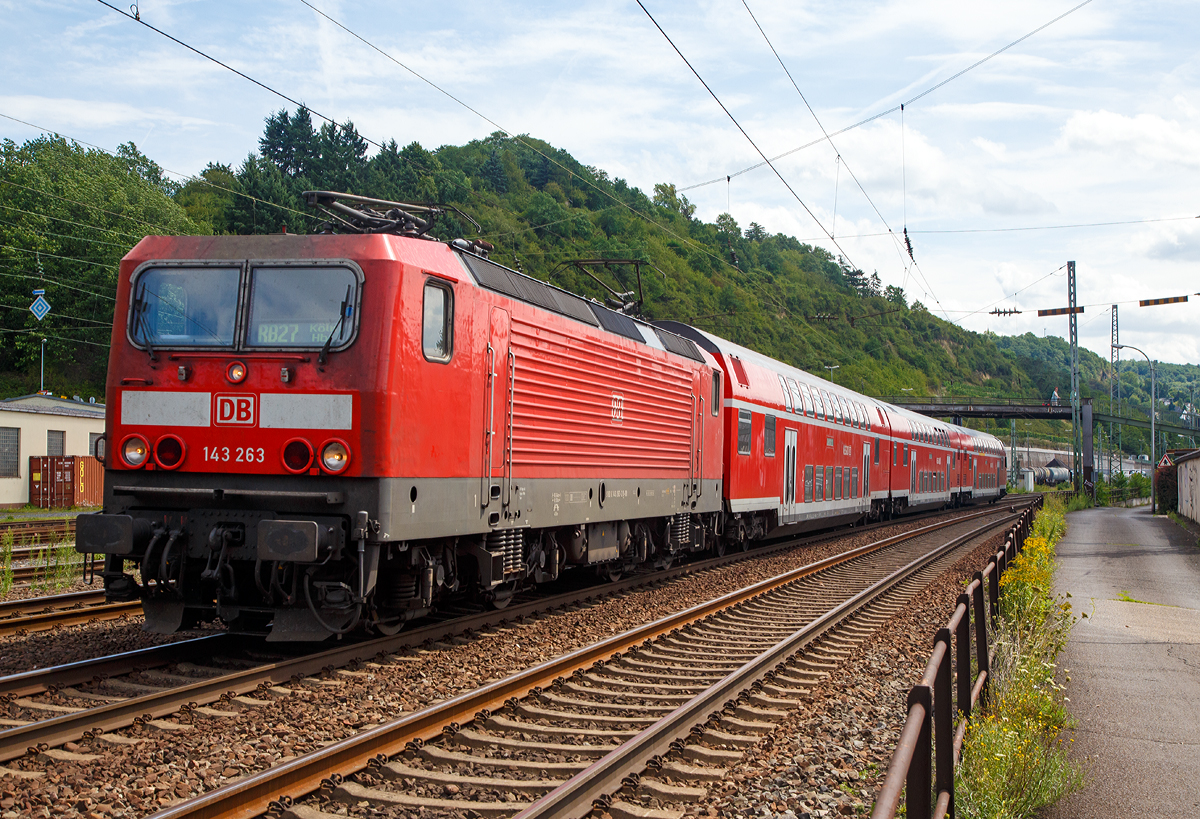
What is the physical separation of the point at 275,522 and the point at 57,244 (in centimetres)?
5001

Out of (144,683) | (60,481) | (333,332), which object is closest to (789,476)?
(333,332)

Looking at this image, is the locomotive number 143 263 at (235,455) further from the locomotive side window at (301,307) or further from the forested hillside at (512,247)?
the forested hillside at (512,247)

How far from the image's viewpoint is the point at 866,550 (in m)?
20.6

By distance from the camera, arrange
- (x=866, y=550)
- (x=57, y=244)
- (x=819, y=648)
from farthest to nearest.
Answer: (x=57, y=244) → (x=866, y=550) → (x=819, y=648)

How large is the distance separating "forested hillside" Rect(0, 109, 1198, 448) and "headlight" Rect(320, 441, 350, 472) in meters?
3.62

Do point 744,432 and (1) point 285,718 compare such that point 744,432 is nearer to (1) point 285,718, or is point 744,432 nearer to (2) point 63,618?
(2) point 63,618

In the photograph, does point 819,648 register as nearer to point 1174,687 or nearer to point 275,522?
point 1174,687

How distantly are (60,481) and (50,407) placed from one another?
260 cm

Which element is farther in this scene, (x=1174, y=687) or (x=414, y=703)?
(x=1174, y=687)

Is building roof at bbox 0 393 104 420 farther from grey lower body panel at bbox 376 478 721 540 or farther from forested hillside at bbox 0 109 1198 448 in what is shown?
grey lower body panel at bbox 376 478 721 540

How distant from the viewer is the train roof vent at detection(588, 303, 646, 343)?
1239cm

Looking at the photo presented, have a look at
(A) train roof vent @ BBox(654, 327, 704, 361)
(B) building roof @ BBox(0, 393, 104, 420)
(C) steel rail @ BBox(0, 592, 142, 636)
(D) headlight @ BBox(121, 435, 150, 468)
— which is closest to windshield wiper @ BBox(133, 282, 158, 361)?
(D) headlight @ BBox(121, 435, 150, 468)

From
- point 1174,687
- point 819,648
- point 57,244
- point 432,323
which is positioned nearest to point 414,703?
point 432,323

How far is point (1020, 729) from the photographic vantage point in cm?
586
